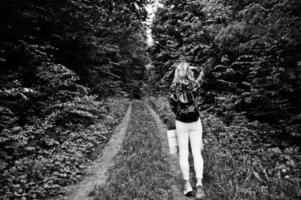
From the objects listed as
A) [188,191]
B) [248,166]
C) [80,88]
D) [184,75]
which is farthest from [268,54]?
[80,88]

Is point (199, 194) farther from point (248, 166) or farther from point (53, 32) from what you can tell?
point (53, 32)

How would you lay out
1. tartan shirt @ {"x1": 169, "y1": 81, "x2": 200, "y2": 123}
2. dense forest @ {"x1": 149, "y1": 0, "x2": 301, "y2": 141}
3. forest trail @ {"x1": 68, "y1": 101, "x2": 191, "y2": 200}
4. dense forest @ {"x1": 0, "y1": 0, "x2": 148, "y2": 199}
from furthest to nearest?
dense forest @ {"x1": 149, "y1": 0, "x2": 301, "y2": 141} → dense forest @ {"x1": 0, "y1": 0, "x2": 148, "y2": 199} → forest trail @ {"x1": 68, "y1": 101, "x2": 191, "y2": 200} → tartan shirt @ {"x1": 169, "y1": 81, "x2": 200, "y2": 123}

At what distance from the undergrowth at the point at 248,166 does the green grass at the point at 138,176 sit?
0.96 meters

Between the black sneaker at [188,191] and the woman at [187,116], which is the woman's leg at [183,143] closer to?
the woman at [187,116]

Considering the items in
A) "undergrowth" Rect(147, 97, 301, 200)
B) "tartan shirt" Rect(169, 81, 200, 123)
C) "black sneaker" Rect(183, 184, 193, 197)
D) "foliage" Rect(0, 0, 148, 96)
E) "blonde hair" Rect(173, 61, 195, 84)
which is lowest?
"black sneaker" Rect(183, 184, 193, 197)

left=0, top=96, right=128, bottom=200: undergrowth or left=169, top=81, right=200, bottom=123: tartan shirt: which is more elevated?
left=169, top=81, right=200, bottom=123: tartan shirt

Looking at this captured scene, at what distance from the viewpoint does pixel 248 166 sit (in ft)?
17.9

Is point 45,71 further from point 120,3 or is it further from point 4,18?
point 120,3

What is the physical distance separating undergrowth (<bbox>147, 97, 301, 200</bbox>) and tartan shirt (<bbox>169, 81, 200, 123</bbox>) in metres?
1.36

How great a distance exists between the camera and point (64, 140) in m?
8.83

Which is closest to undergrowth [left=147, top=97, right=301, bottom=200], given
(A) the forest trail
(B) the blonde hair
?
(A) the forest trail

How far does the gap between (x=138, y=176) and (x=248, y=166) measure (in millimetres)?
2426

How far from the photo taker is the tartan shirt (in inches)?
192

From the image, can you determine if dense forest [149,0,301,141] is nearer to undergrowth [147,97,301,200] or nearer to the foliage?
undergrowth [147,97,301,200]
